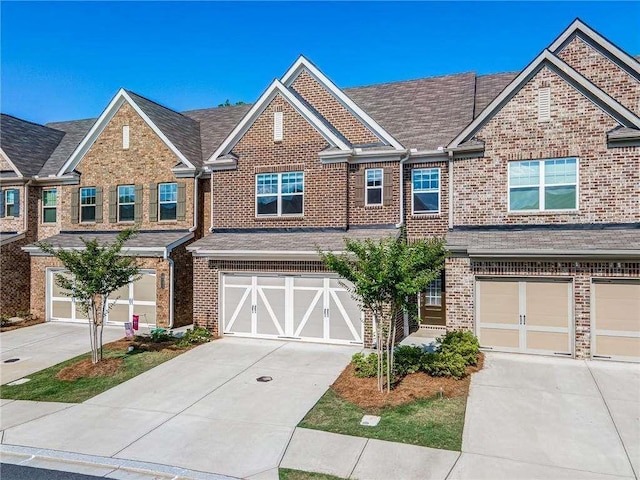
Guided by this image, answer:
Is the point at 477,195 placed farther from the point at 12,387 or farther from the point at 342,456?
the point at 12,387

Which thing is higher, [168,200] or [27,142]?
[27,142]

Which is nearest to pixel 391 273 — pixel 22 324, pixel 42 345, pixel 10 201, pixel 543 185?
pixel 543 185

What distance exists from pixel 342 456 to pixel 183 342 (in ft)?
27.9

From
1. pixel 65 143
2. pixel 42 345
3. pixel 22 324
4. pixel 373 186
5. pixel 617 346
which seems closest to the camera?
pixel 617 346

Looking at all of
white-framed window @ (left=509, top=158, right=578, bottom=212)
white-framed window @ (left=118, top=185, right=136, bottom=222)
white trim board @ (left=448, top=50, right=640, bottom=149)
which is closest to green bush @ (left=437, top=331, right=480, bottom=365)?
white-framed window @ (left=509, top=158, right=578, bottom=212)

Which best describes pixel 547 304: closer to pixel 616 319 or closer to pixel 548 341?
pixel 548 341

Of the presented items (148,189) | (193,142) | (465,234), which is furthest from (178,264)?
(465,234)

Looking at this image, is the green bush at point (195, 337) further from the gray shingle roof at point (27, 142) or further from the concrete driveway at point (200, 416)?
the gray shingle roof at point (27, 142)

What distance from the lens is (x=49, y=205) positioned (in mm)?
20953

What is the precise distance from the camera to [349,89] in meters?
21.4

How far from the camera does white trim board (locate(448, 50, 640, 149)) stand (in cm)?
1255

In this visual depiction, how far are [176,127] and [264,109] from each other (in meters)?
6.50

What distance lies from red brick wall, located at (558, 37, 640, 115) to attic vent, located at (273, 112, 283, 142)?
1067 cm

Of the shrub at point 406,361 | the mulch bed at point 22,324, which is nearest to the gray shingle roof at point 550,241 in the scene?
the shrub at point 406,361
